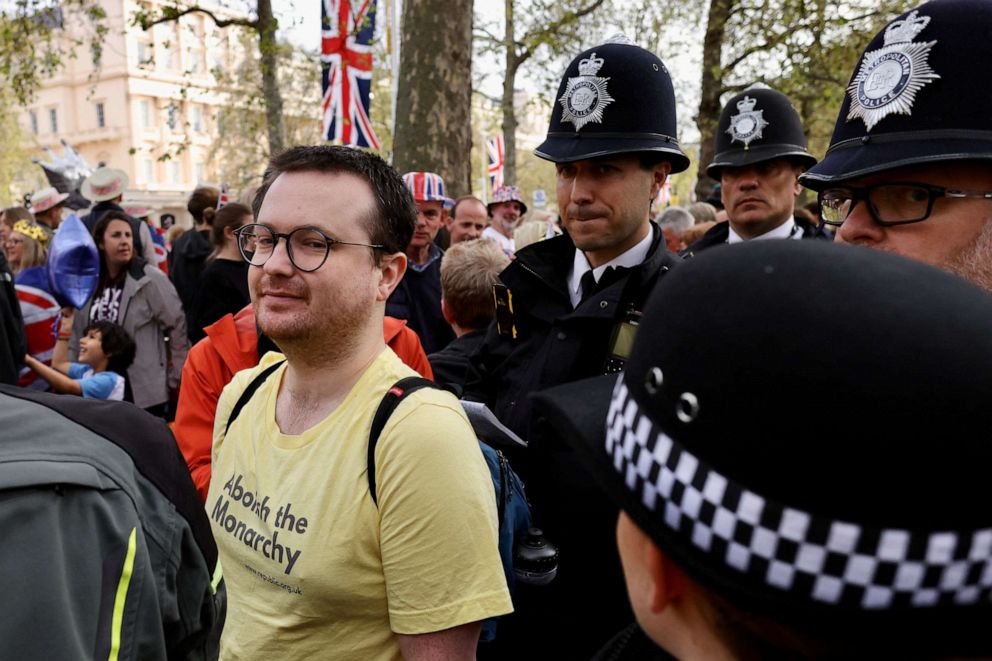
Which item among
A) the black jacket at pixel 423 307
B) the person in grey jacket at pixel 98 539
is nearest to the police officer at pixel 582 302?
the person in grey jacket at pixel 98 539

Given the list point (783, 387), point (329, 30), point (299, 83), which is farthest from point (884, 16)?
point (299, 83)

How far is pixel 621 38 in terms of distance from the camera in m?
2.90

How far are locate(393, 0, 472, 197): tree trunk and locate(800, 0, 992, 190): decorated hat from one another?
18.7 feet

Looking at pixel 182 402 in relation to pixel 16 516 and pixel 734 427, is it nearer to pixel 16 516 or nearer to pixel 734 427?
pixel 16 516

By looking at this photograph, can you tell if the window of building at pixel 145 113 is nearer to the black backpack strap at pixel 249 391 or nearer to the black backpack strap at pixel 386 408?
the black backpack strap at pixel 249 391

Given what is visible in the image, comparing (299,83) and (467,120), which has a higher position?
(299,83)

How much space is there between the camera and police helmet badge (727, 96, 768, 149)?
432 centimetres

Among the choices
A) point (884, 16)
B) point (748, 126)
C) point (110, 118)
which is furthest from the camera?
point (110, 118)

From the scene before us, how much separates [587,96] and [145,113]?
67.9 meters

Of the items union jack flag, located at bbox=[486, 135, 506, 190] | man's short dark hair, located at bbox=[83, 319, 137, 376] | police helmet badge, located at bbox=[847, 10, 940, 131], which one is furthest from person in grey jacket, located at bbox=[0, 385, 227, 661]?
union jack flag, located at bbox=[486, 135, 506, 190]

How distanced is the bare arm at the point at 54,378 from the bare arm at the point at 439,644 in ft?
13.1

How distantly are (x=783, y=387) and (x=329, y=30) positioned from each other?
20.8 feet

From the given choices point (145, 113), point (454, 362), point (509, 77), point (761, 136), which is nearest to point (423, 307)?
point (454, 362)

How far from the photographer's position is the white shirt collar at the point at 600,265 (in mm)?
2621
